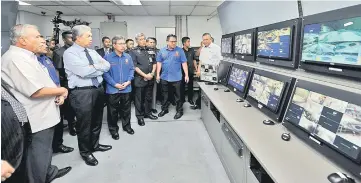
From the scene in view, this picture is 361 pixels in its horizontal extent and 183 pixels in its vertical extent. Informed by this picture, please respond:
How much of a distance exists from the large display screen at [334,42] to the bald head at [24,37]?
2056 millimetres

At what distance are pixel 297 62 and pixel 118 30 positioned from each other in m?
7.51

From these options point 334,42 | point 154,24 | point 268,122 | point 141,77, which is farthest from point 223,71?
point 154,24

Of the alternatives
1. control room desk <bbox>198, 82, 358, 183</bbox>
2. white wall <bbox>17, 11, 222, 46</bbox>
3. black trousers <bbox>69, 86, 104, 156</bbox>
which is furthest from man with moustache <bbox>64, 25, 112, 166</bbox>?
white wall <bbox>17, 11, 222, 46</bbox>

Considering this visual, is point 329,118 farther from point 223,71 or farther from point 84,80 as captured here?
point 223,71

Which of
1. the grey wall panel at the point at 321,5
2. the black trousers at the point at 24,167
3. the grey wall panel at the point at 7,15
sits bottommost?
the black trousers at the point at 24,167

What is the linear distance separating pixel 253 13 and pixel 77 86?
2.12m

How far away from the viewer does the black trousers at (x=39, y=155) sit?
1941 mm

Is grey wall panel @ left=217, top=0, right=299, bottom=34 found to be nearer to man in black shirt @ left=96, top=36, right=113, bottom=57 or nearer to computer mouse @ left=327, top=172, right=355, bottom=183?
computer mouse @ left=327, top=172, right=355, bottom=183

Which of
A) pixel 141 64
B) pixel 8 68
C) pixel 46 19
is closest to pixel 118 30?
pixel 46 19

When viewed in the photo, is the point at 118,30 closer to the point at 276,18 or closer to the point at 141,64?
the point at 141,64

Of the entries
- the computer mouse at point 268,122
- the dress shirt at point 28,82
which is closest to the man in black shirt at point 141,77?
the dress shirt at point 28,82

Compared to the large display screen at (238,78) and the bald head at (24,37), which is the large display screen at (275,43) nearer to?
the large display screen at (238,78)

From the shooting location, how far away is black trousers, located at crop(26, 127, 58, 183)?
6.37ft

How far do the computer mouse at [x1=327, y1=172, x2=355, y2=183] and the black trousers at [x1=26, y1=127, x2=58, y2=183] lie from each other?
80.3 inches
